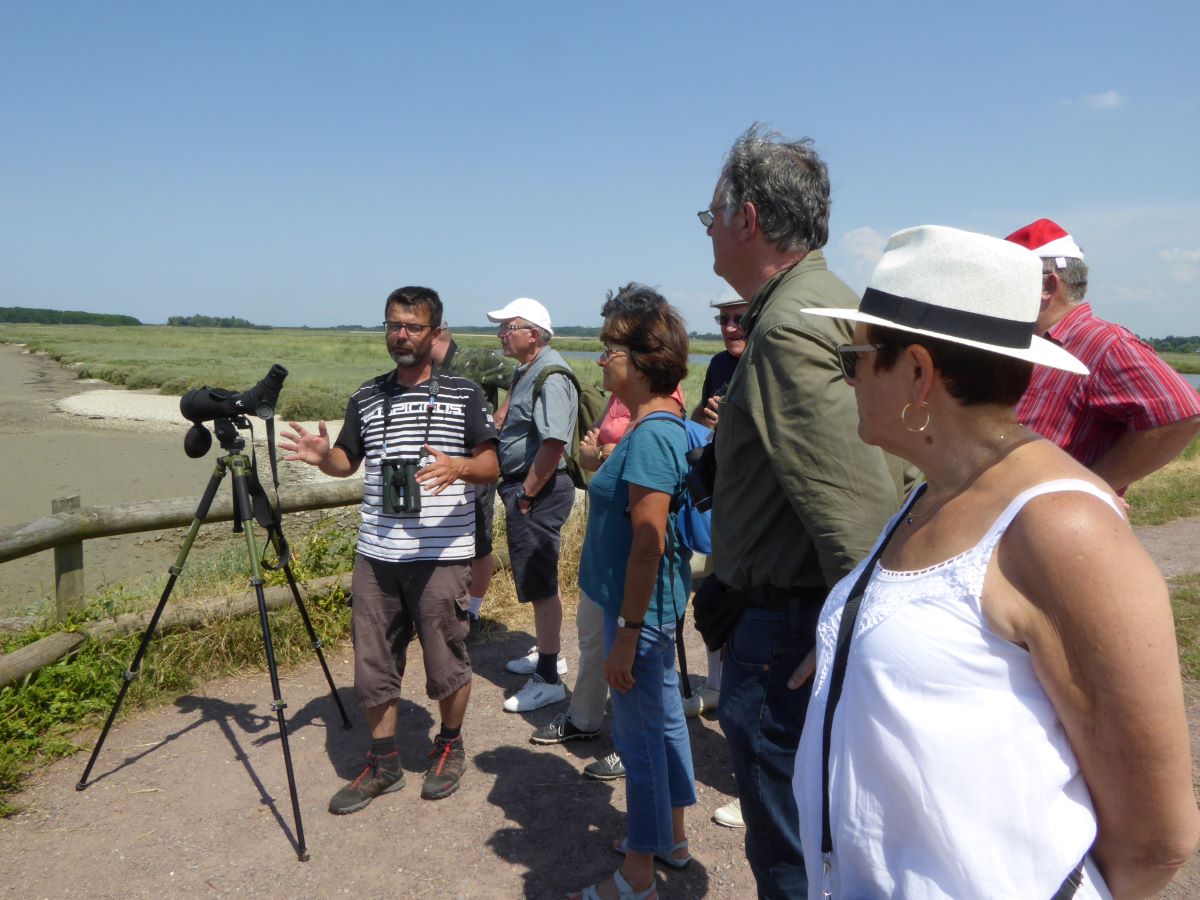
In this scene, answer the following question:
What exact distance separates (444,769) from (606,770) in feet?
2.32

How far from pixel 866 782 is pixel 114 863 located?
3.08 metres

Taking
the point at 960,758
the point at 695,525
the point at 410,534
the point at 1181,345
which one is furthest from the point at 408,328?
the point at 1181,345

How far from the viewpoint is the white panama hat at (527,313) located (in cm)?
487

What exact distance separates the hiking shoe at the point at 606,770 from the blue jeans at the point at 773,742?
1681 millimetres

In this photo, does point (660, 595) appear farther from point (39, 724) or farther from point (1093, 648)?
point (39, 724)

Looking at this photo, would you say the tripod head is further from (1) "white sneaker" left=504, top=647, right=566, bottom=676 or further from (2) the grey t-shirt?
(1) "white sneaker" left=504, top=647, right=566, bottom=676

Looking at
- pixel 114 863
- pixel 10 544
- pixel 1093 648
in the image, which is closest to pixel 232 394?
pixel 10 544

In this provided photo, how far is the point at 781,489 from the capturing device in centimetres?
204

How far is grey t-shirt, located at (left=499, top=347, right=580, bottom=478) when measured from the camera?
443 cm

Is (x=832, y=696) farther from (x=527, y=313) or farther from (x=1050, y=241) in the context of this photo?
(x=527, y=313)

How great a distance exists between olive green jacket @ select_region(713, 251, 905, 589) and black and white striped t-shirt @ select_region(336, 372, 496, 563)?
5.61ft

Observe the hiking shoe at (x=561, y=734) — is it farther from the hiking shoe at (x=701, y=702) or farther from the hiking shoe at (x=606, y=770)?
the hiking shoe at (x=701, y=702)

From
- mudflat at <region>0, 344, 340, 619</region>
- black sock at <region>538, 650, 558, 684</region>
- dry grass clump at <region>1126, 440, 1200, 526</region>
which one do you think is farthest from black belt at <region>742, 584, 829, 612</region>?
dry grass clump at <region>1126, 440, 1200, 526</region>

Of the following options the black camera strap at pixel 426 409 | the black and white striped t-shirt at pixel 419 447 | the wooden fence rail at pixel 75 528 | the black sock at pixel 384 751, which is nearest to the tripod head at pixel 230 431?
the black and white striped t-shirt at pixel 419 447
